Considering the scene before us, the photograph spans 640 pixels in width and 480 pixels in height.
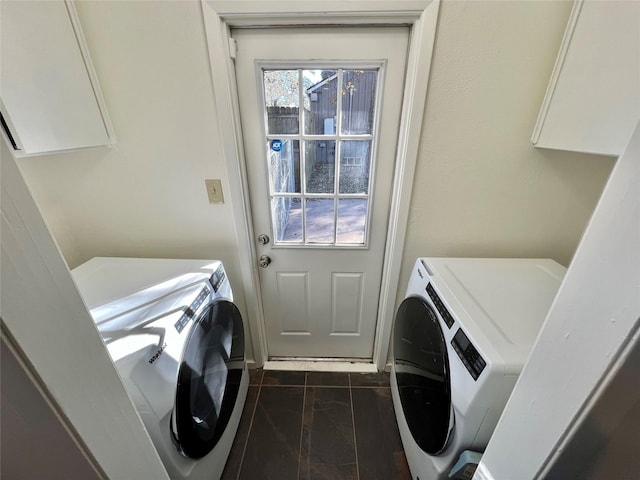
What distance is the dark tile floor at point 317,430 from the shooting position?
49.1 inches

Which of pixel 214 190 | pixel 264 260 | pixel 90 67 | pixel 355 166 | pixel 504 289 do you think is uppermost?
pixel 90 67

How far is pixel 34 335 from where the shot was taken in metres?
0.31

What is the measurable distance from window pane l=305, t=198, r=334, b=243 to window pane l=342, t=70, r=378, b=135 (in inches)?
14.4

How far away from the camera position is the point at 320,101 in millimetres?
1173

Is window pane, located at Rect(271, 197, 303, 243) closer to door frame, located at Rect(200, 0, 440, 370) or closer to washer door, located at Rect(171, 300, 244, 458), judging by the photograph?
door frame, located at Rect(200, 0, 440, 370)

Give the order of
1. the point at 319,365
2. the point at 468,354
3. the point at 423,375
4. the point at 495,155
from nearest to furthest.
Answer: the point at 468,354, the point at 423,375, the point at 495,155, the point at 319,365

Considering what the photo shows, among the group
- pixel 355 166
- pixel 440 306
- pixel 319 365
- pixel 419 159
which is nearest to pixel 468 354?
pixel 440 306

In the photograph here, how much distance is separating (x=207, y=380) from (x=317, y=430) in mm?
786

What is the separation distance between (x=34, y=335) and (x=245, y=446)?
1.39 metres

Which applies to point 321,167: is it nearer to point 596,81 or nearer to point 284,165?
point 284,165

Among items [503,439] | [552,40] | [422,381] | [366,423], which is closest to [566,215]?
[552,40]

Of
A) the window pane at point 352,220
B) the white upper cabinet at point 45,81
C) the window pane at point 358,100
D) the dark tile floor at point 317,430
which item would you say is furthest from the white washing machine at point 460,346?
the white upper cabinet at point 45,81

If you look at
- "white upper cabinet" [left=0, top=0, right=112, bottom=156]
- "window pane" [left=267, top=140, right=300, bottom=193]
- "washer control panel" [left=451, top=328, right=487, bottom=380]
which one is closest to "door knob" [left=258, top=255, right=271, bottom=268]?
"window pane" [left=267, top=140, right=300, bottom=193]

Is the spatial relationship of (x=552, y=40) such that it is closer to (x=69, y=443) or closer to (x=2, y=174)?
(x=2, y=174)
